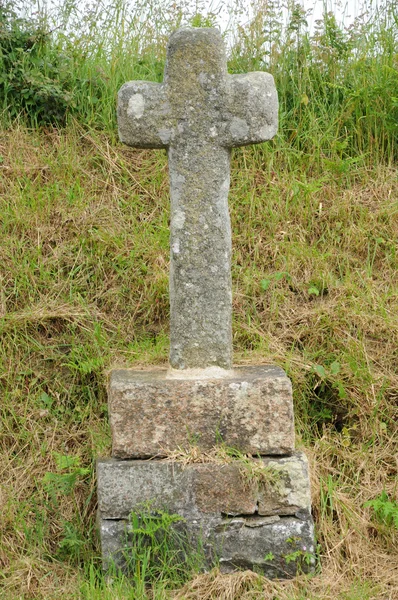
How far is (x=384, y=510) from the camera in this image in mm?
4086

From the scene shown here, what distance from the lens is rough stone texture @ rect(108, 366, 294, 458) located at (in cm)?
386

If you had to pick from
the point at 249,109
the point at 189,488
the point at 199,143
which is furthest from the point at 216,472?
the point at 249,109

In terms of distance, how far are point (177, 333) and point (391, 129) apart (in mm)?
3041

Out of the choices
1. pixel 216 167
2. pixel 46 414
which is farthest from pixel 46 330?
pixel 216 167

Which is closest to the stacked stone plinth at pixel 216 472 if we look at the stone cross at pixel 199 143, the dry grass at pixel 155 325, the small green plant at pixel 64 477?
the dry grass at pixel 155 325

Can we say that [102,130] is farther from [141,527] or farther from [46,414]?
[141,527]

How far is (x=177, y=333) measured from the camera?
4039mm

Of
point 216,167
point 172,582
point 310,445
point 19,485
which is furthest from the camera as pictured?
point 310,445

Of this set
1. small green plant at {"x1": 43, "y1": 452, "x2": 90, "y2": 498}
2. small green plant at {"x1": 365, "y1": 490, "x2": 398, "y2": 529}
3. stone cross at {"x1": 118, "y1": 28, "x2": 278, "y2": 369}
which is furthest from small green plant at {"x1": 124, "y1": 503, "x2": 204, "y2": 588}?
small green plant at {"x1": 365, "y1": 490, "x2": 398, "y2": 529}

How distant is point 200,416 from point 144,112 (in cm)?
148

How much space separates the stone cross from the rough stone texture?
21 centimetres

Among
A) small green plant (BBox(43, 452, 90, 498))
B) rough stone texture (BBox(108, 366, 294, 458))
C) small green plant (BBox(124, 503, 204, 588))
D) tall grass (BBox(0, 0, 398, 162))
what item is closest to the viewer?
small green plant (BBox(124, 503, 204, 588))

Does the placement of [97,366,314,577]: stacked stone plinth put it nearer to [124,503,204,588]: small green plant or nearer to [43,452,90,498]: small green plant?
[124,503,204,588]: small green plant

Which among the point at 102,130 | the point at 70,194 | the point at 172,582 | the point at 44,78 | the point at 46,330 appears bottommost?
the point at 172,582
